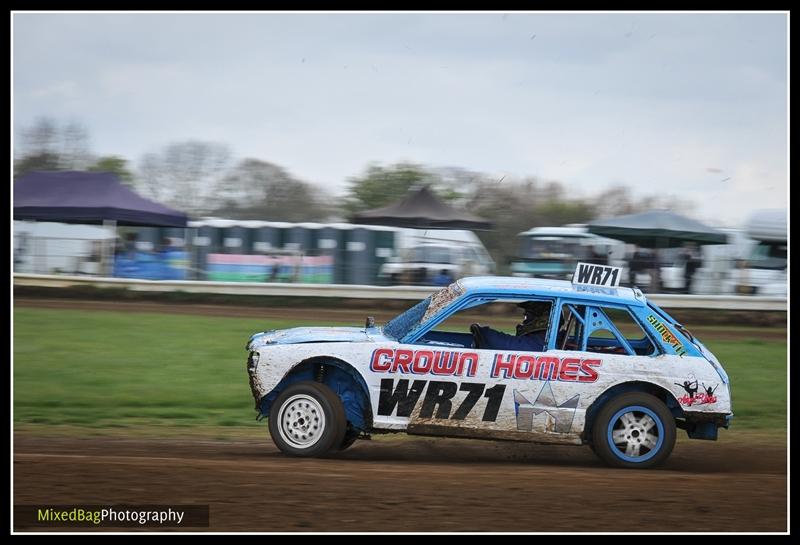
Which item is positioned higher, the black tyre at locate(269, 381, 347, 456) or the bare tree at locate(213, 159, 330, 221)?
the bare tree at locate(213, 159, 330, 221)

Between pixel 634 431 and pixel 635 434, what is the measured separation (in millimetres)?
30

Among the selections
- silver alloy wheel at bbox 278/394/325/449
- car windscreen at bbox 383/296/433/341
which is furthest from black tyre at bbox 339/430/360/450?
car windscreen at bbox 383/296/433/341

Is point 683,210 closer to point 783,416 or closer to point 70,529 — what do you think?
point 783,416

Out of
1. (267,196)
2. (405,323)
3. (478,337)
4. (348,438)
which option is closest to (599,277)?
(478,337)

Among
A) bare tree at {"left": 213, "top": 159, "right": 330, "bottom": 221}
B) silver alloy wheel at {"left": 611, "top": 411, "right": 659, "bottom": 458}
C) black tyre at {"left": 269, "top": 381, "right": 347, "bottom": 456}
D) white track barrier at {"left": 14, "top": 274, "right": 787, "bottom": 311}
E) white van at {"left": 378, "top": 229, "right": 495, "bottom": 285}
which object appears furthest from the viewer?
bare tree at {"left": 213, "top": 159, "right": 330, "bottom": 221}

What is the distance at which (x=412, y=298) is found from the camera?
20.0 m

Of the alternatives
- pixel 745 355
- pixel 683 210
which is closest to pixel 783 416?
pixel 745 355

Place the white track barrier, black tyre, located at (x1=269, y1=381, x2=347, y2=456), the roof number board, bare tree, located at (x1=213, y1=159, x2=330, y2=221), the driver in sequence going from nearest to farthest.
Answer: black tyre, located at (x1=269, y1=381, x2=347, y2=456), the driver, the roof number board, the white track barrier, bare tree, located at (x1=213, y1=159, x2=330, y2=221)

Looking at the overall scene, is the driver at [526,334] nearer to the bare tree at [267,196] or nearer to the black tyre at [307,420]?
the black tyre at [307,420]

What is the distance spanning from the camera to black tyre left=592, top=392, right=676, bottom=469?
7.44m

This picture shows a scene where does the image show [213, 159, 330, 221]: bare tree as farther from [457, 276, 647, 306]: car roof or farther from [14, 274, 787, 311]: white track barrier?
[457, 276, 647, 306]: car roof

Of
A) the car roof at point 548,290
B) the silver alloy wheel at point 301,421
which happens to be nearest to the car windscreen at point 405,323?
the car roof at point 548,290

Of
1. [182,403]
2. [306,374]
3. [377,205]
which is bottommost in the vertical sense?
[182,403]

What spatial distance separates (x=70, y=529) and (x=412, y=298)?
14.4 m
